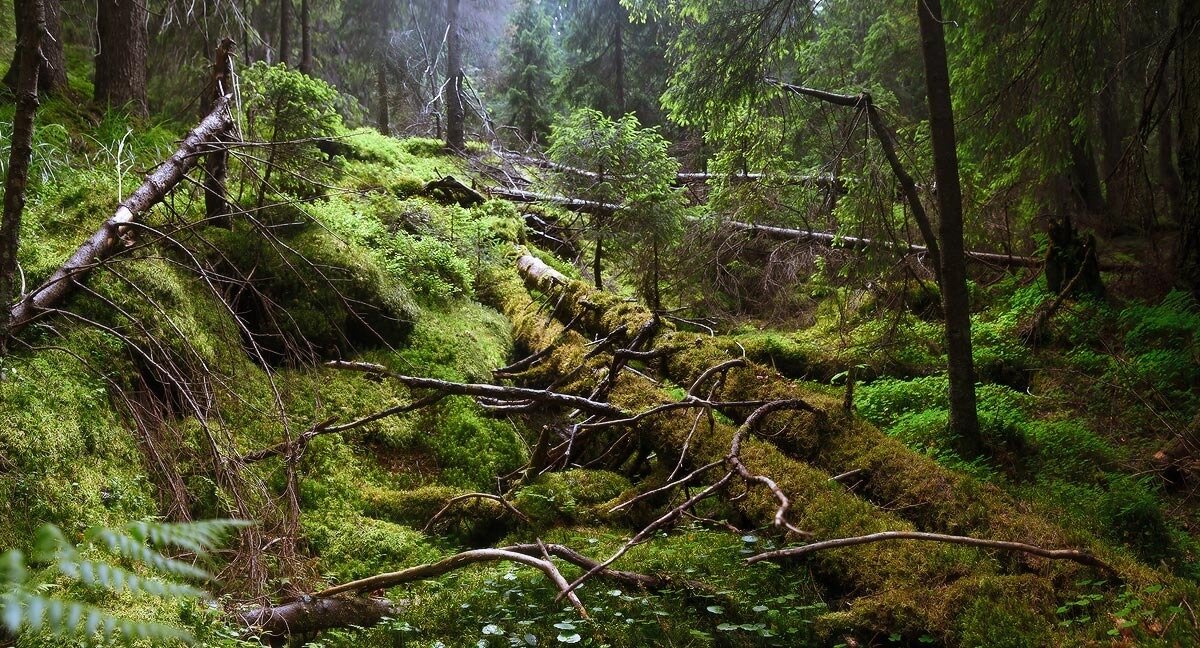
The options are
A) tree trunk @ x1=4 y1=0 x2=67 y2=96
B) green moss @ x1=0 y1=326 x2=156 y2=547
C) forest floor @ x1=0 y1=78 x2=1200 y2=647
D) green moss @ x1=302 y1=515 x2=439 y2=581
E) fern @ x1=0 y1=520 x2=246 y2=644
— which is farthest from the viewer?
tree trunk @ x1=4 y1=0 x2=67 y2=96

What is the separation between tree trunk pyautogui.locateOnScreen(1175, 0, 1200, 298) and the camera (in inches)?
213

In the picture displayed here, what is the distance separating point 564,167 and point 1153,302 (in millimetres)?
7792

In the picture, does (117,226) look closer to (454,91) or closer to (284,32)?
(284,32)

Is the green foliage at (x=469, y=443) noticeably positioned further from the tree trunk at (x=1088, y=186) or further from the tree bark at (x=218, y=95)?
the tree trunk at (x=1088, y=186)

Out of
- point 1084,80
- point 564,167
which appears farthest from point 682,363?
point 1084,80

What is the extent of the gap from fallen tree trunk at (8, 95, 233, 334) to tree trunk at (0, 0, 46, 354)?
24 cm

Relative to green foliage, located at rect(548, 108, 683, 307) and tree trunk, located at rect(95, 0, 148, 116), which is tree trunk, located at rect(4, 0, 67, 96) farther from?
green foliage, located at rect(548, 108, 683, 307)

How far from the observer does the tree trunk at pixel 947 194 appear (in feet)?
17.8

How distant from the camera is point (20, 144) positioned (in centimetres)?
287

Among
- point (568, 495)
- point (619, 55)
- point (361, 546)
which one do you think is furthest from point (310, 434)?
point (619, 55)

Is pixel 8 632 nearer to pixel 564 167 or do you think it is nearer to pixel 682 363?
pixel 682 363

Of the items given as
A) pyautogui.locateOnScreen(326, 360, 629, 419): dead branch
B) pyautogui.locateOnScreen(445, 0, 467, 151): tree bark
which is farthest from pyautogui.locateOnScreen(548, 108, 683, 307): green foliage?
pyautogui.locateOnScreen(445, 0, 467, 151): tree bark

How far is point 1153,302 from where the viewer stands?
8.25 meters

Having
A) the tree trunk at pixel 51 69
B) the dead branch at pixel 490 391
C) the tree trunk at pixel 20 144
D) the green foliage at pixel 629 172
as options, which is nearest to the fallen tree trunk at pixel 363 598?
the dead branch at pixel 490 391
